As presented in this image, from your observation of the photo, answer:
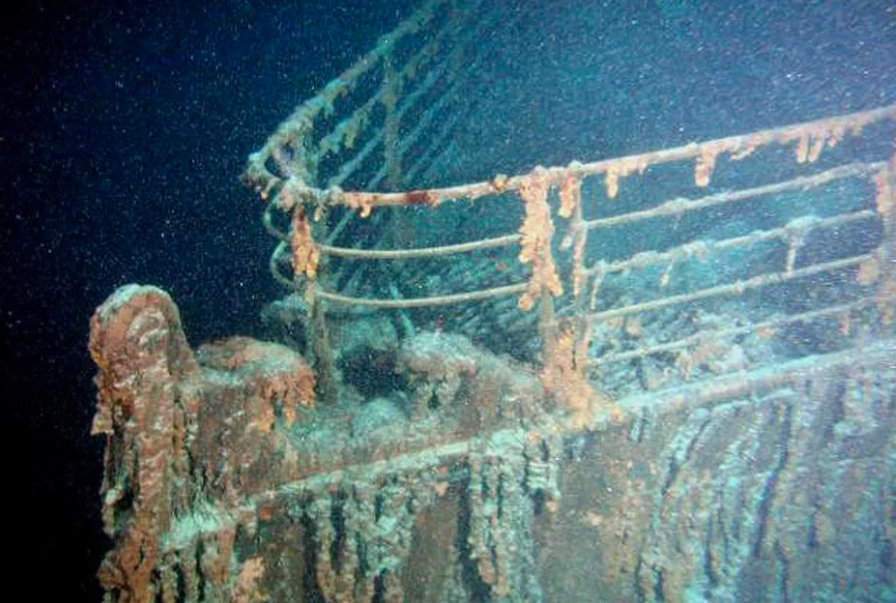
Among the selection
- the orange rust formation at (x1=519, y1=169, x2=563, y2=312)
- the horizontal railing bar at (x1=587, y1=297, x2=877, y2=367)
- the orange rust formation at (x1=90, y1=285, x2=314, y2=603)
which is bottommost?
the orange rust formation at (x1=90, y1=285, x2=314, y2=603)

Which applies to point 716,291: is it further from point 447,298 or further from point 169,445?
point 169,445

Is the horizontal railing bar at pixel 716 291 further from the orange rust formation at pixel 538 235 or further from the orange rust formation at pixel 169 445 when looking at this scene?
the orange rust formation at pixel 169 445

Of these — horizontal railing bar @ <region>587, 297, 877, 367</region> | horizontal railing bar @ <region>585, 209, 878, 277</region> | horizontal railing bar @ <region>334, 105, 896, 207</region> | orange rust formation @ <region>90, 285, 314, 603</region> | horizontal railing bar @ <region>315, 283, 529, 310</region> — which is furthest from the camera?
horizontal railing bar @ <region>587, 297, 877, 367</region>

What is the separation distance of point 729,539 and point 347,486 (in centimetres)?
247

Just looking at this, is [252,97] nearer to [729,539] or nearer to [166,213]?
[166,213]

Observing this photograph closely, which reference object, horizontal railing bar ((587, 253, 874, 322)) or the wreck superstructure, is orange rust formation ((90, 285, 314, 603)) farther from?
horizontal railing bar ((587, 253, 874, 322))

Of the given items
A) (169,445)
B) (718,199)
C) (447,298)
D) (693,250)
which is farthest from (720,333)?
(169,445)

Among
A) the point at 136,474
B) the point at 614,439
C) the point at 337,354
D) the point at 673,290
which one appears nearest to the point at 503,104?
the point at 673,290

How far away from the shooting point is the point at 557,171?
8.64 ft

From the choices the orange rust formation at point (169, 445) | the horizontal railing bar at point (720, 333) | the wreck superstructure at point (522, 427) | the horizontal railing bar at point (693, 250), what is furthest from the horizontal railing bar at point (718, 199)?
the orange rust formation at point (169, 445)

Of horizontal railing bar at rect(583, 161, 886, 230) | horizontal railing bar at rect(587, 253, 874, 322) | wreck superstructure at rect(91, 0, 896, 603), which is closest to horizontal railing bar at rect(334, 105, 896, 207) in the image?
wreck superstructure at rect(91, 0, 896, 603)

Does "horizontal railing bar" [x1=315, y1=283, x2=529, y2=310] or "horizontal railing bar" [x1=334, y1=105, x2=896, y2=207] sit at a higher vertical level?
"horizontal railing bar" [x1=334, y1=105, x2=896, y2=207]

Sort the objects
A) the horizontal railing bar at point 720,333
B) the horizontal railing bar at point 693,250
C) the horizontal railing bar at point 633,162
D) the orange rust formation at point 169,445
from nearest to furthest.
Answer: the orange rust formation at point 169,445
the horizontal railing bar at point 633,162
the horizontal railing bar at point 693,250
the horizontal railing bar at point 720,333

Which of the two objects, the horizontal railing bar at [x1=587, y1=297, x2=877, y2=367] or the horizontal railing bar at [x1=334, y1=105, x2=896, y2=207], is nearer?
the horizontal railing bar at [x1=334, y1=105, x2=896, y2=207]
